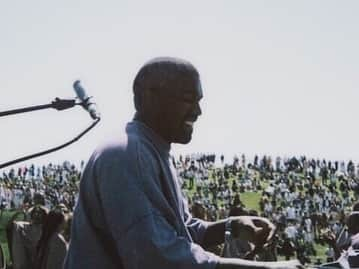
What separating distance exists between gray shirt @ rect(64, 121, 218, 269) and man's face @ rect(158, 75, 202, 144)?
49 millimetres

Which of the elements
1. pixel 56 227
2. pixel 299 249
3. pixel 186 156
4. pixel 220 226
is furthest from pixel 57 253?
pixel 186 156

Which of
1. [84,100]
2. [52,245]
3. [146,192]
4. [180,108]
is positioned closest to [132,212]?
[146,192]

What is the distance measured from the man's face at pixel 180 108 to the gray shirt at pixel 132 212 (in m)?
0.05

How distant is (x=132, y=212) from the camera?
2043 millimetres

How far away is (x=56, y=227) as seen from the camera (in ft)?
25.5

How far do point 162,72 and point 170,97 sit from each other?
0.26ft

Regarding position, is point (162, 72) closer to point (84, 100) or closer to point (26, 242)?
point (84, 100)

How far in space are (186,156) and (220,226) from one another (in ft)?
194

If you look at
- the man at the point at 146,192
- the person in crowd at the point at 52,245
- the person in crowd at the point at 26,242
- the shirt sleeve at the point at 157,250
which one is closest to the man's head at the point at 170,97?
the man at the point at 146,192

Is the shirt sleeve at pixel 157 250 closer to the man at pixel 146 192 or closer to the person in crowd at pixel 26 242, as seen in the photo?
the man at pixel 146 192

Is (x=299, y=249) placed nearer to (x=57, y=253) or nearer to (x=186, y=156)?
(x=57, y=253)

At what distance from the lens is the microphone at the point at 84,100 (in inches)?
139

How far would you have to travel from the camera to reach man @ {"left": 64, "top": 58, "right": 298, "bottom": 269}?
2.02 m

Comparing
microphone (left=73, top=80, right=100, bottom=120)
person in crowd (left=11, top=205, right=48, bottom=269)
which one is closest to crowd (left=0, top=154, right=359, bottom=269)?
person in crowd (left=11, top=205, right=48, bottom=269)
